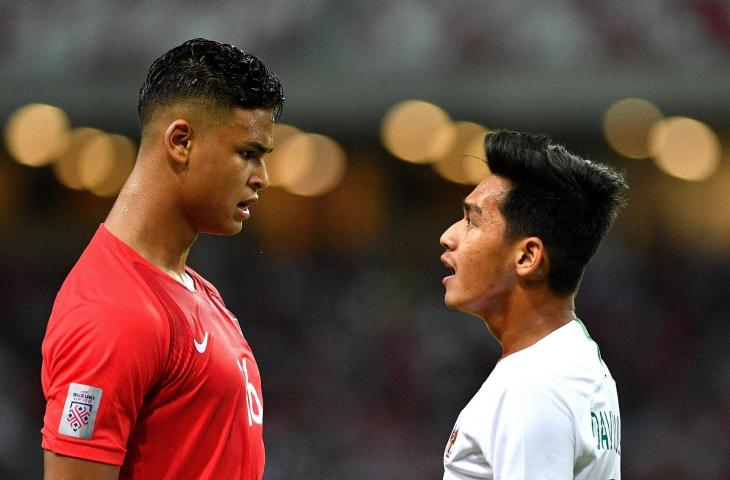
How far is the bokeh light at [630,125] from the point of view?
9.75 meters

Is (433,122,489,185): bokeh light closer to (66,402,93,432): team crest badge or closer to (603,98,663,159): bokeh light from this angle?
(603,98,663,159): bokeh light

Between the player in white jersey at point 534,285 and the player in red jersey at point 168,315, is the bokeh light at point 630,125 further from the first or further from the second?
the player in red jersey at point 168,315

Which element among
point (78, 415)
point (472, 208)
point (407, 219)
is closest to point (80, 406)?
point (78, 415)

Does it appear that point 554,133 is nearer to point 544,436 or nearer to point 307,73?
point 307,73

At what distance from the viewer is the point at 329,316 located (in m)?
8.80

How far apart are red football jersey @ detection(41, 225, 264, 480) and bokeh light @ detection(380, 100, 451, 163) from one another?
7461 mm

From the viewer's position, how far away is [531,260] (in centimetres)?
266

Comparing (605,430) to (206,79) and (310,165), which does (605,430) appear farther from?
(310,165)

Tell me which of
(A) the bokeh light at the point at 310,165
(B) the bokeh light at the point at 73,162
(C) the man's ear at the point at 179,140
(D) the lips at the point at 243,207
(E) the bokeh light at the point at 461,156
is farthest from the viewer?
(A) the bokeh light at the point at 310,165

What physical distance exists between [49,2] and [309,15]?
233 cm

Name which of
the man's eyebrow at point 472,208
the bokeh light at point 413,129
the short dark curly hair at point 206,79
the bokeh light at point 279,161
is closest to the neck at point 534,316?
the man's eyebrow at point 472,208

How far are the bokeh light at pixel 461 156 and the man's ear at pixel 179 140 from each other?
772 centimetres

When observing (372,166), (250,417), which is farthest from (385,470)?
(250,417)

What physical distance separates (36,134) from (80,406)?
29.4 ft
